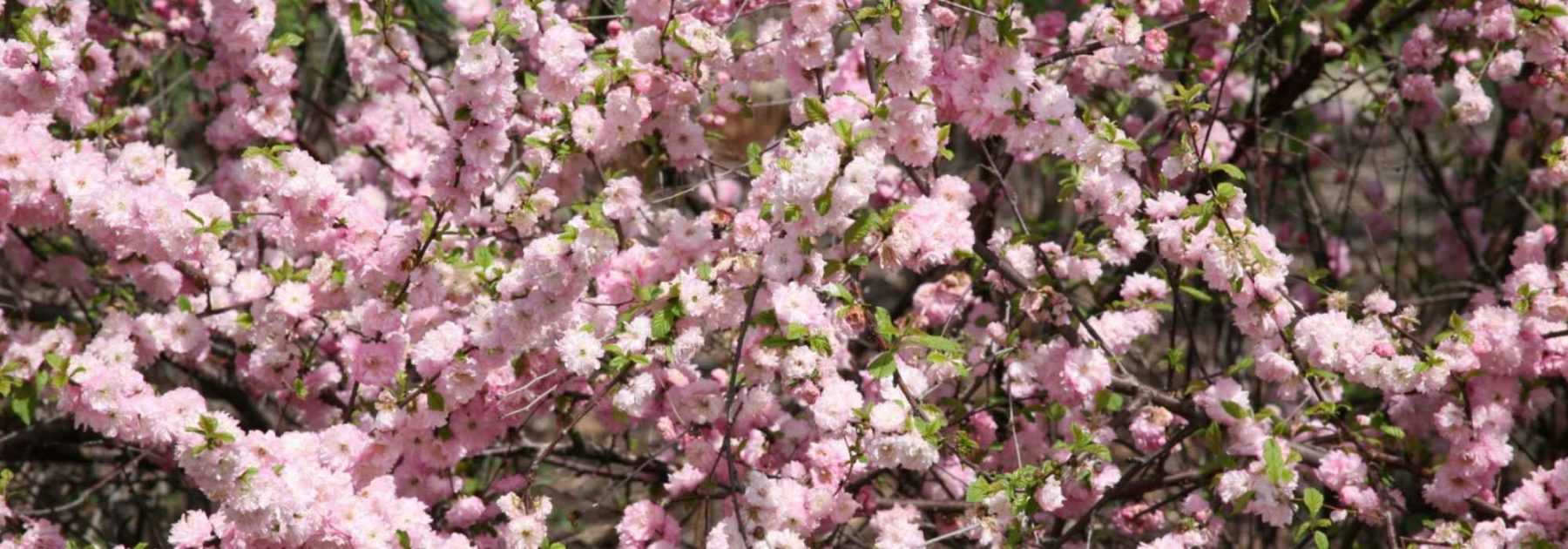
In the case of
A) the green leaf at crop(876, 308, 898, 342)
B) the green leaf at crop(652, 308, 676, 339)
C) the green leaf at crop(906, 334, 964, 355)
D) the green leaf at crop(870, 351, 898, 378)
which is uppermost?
the green leaf at crop(876, 308, 898, 342)

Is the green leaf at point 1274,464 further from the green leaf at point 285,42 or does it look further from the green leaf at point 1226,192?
the green leaf at point 285,42

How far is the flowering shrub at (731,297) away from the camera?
2.85 meters

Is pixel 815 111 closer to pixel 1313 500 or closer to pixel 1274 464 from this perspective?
pixel 1274 464

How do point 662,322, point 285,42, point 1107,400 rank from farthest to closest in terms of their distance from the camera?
point 285,42 < point 1107,400 < point 662,322

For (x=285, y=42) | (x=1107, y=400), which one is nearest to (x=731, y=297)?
(x=1107, y=400)

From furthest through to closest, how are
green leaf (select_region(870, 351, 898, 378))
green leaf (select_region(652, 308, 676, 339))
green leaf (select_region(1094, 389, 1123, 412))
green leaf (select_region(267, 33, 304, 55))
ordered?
green leaf (select_region(267, 33, 304, 55)), green leaf (select_region(1094, 389, 1123, 412)), green leaf (select_region(652, 308, 676, 339)), green leaf (select_region(870, 351, 898, 378))

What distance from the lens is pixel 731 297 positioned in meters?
2.81

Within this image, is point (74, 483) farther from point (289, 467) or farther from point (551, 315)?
point (551, 315)

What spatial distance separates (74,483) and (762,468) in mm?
2130

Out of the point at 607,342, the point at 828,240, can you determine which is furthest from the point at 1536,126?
the point at 607,342

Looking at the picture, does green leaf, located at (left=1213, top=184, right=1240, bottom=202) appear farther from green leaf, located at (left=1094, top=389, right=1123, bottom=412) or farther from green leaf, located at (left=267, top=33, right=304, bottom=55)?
green leaf, located at (left=267, top=33, right=304, bottom=55)

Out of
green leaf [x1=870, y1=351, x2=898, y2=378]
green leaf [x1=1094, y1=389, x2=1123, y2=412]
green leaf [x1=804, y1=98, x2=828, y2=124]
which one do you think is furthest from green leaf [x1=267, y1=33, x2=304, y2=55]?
green leaf [x1=1094, y1=389, x2=1123, y2=412]

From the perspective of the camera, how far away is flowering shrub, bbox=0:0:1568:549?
9.35 feet

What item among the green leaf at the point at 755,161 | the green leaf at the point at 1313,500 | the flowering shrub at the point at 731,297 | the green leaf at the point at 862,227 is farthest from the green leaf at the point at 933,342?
the green leaf at the point at 1313,500
